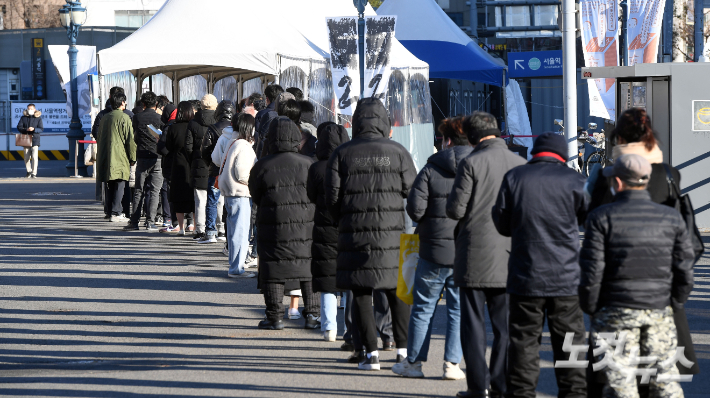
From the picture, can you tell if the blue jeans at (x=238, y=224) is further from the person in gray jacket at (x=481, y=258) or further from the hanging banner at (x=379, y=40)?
the person in gray jacket at (x=481, y=258)

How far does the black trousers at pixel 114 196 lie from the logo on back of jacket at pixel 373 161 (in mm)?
10161

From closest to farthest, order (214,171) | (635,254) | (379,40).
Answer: (635,254) < (214,171) < (379,40)

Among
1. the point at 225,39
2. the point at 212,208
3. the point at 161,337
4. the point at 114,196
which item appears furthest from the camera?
the point at 225,39

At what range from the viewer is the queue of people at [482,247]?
15.2 ft

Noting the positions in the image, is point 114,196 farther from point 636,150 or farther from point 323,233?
point 636,150

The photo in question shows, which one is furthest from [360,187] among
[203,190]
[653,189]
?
[203,190]

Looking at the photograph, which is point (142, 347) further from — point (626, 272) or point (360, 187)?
point (626, 272)

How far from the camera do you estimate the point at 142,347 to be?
770 centimetres

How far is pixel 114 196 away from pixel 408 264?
427 inches

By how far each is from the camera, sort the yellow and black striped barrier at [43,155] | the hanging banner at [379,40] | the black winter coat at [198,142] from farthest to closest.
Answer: the yellow and black striped barrier at [43,155] → the hanging banner at [379,40] → the black winter coat at [198,142]

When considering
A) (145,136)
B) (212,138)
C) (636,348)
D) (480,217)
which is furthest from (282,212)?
(145,136)

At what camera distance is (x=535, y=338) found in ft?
17.5

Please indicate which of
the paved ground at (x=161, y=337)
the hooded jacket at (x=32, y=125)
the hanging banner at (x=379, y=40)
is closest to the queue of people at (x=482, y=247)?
the paved ground at (x=161, y=337)

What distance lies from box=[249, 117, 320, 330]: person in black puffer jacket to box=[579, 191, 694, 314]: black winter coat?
12.0 ft
